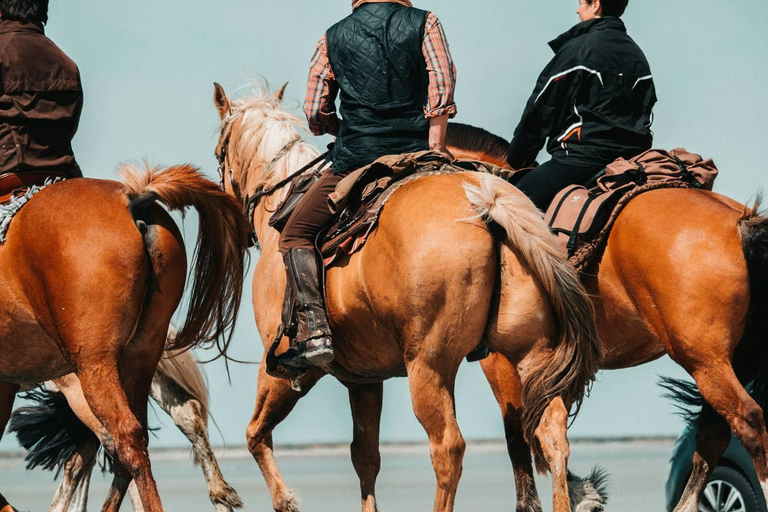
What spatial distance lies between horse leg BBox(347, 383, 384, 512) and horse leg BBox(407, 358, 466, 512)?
5.68 feet

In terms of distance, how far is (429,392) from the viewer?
6262 millimetres

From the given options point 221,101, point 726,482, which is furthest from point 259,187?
point 726,482

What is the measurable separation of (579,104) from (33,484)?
11.7 m

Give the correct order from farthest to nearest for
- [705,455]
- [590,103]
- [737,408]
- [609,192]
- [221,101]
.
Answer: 1. [221,101]
2. [590,103]
3. [705,455]
4. [609,192]
5. [737,408]

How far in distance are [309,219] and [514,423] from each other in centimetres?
194

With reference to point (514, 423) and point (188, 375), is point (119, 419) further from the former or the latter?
point (188, 375)

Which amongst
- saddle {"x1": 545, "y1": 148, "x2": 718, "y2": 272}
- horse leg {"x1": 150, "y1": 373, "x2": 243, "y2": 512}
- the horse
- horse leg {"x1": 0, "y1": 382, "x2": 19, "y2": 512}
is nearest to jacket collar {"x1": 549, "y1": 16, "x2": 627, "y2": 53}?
saddle {"x1": 545, "y1": 148, "x2": 718, "y2": 272}

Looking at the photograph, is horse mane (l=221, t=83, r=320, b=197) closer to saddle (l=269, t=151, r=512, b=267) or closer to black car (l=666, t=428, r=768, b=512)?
saddle (l=269, t=151, r=512, b=267)

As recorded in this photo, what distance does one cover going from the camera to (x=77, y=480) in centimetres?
953

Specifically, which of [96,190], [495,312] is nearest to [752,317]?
[495,312]

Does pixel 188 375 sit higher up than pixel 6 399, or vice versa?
pixel 6 399

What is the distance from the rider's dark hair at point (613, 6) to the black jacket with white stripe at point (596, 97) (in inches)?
4.1

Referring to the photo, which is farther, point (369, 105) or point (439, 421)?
point (369, 105)

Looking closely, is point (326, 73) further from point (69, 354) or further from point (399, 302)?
point (69, 354)
